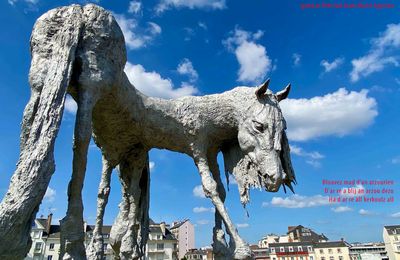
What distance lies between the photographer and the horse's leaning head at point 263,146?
5609 millimetres

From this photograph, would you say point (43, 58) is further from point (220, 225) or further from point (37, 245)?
point (37, 245)

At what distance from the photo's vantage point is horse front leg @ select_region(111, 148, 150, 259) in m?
5.66

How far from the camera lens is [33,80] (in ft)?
12.0

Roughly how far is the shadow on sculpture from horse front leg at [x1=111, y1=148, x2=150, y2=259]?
0.02 meters

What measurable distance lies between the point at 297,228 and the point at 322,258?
9670 millimetres

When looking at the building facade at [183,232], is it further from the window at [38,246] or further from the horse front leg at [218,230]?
the horse front leg at [218,230]

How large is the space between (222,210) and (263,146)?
4.36 feet

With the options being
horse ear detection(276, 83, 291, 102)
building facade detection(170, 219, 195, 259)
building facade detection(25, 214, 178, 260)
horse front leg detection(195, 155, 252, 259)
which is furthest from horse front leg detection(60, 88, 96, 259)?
building facade detection(170, 219, 195, 259)

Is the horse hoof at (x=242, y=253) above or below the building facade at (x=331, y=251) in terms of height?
below

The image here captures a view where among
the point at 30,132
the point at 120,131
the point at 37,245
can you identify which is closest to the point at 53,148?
the point at 30,132

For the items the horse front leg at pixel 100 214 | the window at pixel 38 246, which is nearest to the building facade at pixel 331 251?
the window at pixel 38 246

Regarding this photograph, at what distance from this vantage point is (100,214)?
5676 millimetres

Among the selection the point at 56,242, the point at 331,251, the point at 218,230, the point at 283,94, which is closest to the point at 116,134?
the point at 218,230

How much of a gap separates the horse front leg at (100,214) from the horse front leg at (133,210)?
35 cm
